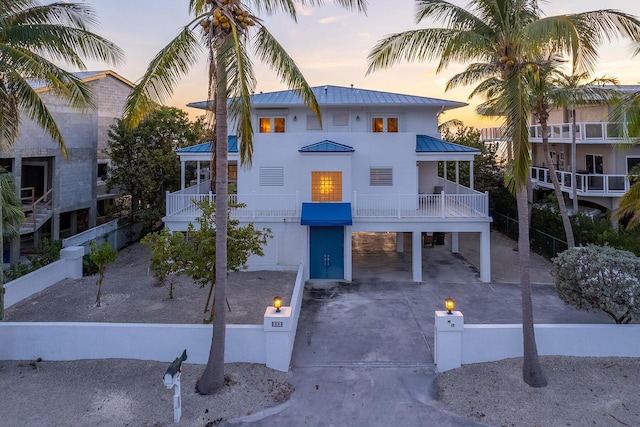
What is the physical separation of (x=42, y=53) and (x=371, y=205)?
13.3 m

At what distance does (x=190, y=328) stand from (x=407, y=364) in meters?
5.21

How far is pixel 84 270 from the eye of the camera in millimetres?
18094

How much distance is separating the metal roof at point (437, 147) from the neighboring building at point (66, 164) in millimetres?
15302

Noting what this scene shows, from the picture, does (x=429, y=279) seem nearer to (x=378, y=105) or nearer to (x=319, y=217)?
(x=319, y=217)

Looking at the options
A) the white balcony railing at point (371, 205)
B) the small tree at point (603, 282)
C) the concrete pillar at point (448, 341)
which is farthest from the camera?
the white balcony railing at point (371, 205)

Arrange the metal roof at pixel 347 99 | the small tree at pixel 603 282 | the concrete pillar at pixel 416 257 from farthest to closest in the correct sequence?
the metal roof at pixel 347 99 → the concrete pillar at pixel 416 257 → the small tree at pixel 603 282

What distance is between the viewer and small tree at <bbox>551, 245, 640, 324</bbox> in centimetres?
1005

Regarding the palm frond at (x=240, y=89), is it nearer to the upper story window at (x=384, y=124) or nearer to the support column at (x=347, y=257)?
the support column at (x=347, y=257)

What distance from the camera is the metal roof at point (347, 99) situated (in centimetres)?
2152

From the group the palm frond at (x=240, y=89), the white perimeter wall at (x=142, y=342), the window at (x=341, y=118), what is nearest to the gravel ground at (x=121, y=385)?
the white perimeter wall at (x=142, y=342)

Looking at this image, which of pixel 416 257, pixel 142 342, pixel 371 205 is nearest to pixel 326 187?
pixel 371 205

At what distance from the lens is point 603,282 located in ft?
33.8

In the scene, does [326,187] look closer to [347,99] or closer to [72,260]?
[347,99]

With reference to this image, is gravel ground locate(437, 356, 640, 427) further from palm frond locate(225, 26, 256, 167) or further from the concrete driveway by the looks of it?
palm frond locate(225, 26, 256, 167)
